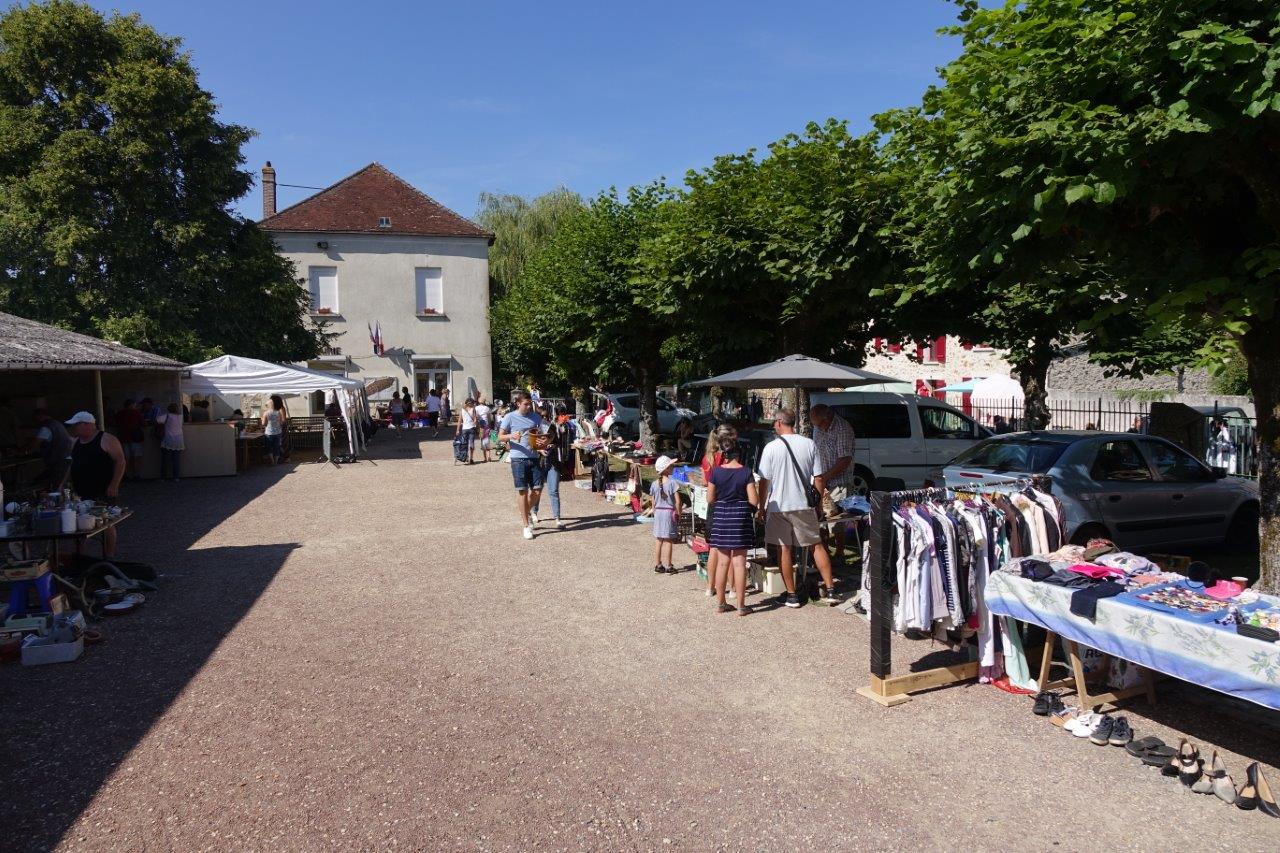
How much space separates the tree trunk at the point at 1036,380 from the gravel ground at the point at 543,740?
12.2 m

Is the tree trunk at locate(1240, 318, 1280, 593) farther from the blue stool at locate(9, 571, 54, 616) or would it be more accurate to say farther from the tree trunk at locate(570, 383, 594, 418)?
the tree trunk at locate(570, 383, 594, 418)

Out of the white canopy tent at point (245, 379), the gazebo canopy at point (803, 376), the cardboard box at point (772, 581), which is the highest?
the white canopy tent at point (245, 379)

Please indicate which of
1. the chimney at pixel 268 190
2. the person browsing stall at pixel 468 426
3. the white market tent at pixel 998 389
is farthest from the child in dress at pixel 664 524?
the chimney at pixel 268 190

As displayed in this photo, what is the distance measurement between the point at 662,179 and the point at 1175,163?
14171 millimetres

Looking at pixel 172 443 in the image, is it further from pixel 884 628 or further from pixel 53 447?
pixel 884 628

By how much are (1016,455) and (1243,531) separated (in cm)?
292


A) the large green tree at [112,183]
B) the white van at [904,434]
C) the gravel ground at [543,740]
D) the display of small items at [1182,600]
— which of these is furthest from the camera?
the large green tree at [112,183]

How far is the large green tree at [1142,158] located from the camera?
182 inches

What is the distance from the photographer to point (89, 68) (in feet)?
76.7

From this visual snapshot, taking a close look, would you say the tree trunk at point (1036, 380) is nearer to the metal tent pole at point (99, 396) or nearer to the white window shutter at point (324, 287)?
the metal tent pole at point (99, 396)

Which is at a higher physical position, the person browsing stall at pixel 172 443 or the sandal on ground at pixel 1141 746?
the person browsing stall at pixel 172 443

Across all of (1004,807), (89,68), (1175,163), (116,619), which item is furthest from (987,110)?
(89,68)

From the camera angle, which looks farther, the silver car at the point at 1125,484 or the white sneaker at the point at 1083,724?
the silver car at the point at 1125,484

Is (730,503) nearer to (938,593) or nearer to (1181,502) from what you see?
(938,593)
